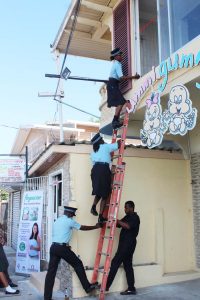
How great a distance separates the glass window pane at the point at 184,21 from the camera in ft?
20.8

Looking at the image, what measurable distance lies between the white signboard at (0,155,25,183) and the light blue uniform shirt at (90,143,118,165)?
6.72 meters

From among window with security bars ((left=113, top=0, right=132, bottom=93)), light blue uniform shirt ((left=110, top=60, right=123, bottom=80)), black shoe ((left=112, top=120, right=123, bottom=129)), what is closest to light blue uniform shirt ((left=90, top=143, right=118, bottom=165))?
black shoe ((left=112, top=120, right=123, bottom=129))

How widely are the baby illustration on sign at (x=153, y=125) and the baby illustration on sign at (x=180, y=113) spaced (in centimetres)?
22

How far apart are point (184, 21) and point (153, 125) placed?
1929 millimetres

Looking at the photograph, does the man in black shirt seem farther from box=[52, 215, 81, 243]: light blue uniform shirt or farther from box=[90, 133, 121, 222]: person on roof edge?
box=[52, 215, 81, 243]: light blue uniform shirt

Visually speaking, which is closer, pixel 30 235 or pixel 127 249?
pixel 127 249

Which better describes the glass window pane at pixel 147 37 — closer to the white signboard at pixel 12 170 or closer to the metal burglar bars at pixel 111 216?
the metal burglar bars at pixel 111 216

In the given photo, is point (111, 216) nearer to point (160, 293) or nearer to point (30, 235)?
point (160, 293)

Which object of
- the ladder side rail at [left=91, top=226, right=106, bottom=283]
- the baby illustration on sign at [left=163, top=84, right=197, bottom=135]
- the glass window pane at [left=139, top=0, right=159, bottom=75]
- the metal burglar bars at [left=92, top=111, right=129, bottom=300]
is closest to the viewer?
the baby illustration on sign at [left=163, top=84, right=197, bottom=135]

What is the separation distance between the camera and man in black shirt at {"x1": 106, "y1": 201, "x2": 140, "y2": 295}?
724cm

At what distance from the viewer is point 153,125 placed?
650 centimetres

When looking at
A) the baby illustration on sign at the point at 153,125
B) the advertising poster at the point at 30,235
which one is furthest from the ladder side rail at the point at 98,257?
the advertising poster at the point at 30,235

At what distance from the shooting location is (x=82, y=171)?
26.0ft

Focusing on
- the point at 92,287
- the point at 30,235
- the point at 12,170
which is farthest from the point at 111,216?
the point at 12,170
